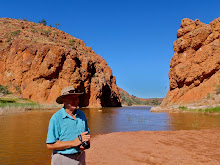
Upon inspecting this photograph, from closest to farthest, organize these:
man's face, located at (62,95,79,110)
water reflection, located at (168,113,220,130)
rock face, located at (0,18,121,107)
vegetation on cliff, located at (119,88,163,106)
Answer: man's face, located at (62,95,79,110)
water reflection, located at (168,113,220,130)
rock face, located at (0,18,121,107)
vegetation on cliff, located at (119,88,163,106)

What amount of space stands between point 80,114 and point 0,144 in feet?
22.8

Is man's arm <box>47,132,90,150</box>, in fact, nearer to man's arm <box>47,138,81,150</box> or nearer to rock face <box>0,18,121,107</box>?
man's arm <box>47,138,81,150</box>

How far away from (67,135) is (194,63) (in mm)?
43998

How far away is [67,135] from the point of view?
2.75 m

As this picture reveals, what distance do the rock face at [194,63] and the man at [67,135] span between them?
1471 inches

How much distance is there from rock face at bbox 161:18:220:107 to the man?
37.4 m

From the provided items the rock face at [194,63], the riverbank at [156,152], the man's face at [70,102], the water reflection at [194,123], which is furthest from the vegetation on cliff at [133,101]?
the man's face at [70,102]

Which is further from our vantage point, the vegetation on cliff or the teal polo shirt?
the vegetation on cliff

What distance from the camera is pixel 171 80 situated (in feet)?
155

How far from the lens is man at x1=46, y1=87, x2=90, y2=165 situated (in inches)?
103

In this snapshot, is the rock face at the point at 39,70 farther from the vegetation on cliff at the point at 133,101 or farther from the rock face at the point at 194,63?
the vegetation on cliff at the point at 133,101

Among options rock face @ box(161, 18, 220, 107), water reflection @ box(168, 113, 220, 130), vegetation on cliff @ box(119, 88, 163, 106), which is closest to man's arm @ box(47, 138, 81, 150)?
water reflection @ box(168, 113, 220, 130)

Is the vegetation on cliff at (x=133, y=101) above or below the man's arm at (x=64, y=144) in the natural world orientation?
above

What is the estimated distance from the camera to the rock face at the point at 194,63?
127 ft
